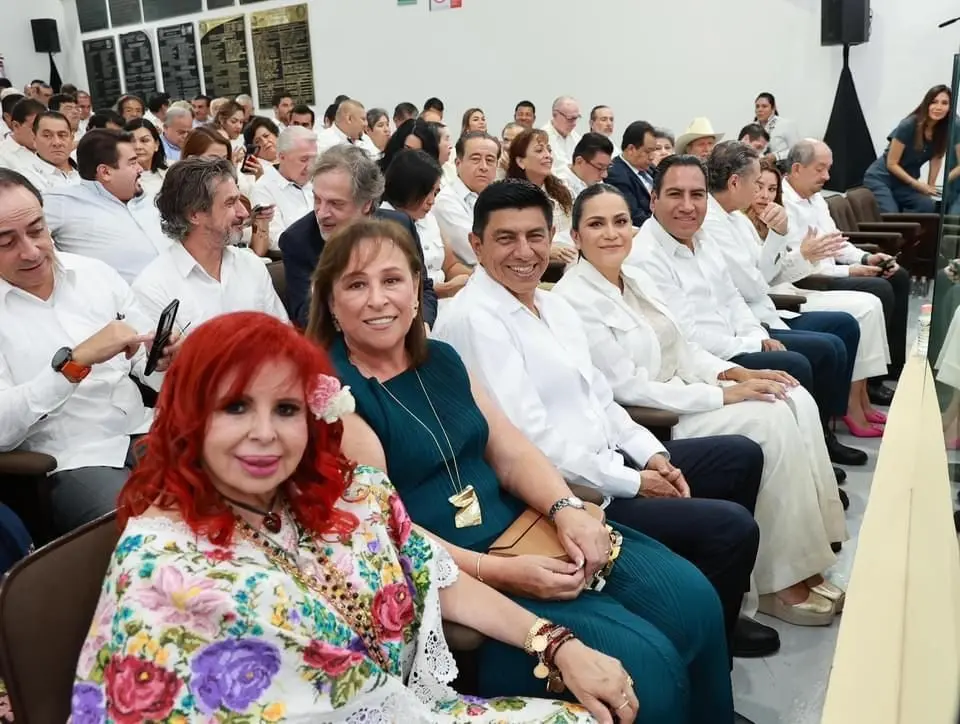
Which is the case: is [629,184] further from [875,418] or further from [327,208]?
[327,208]

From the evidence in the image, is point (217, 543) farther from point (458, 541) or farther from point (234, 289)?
point (234, 289)

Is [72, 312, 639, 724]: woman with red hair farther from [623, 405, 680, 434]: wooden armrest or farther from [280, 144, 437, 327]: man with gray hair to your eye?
[280, 144, 437, 327]: man with gray hair

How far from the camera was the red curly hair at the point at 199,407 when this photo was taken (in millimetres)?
1173

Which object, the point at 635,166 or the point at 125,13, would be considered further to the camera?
the point at 125,13

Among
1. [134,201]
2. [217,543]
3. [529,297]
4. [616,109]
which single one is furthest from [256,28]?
[217,543]

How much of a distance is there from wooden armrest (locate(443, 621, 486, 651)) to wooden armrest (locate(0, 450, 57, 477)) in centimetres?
111

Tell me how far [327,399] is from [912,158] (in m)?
6.51

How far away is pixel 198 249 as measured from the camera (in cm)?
272

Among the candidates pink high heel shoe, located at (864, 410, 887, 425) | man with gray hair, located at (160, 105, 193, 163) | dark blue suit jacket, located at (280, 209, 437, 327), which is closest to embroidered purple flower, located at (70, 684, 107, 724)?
dark blue suit jacket, located at (280, 209, 437, 327)

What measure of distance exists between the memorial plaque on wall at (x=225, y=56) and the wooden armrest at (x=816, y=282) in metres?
8.86

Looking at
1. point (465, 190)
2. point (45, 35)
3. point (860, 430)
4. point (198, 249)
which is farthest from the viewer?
point (45, 35)

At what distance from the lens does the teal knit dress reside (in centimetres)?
149

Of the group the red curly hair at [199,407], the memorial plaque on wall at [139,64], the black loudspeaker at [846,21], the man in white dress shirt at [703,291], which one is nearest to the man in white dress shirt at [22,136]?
the man in white dress shirt at [703,291]

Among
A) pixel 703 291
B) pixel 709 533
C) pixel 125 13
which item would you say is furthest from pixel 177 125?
pixel 125 13
